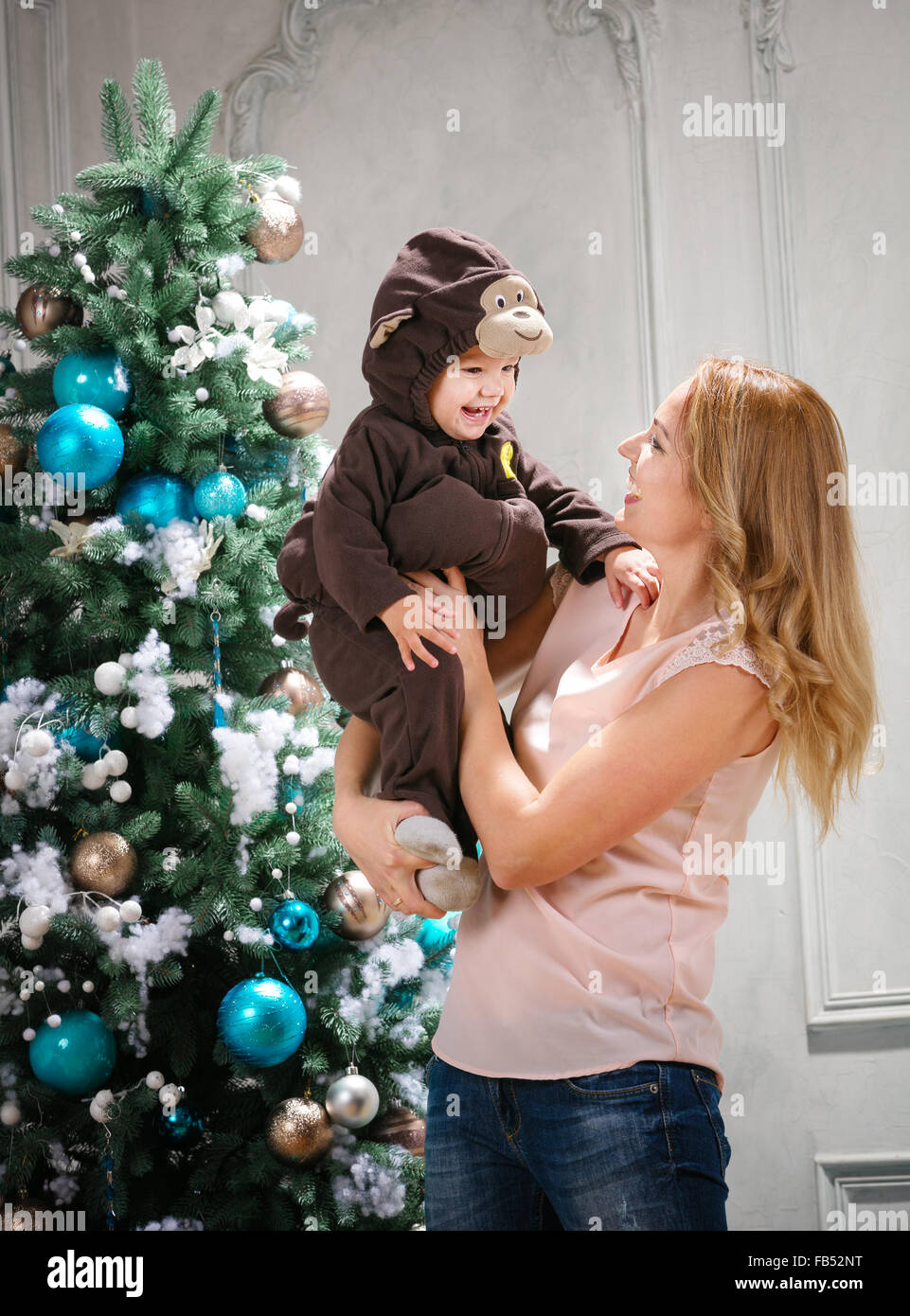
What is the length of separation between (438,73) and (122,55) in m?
0.91

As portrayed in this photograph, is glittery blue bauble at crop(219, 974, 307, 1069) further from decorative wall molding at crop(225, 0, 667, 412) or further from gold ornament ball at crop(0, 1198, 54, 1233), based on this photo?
decorative wall molding at crop(225, 0, 667, 412)

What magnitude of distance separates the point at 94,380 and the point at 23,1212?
57.4 inches

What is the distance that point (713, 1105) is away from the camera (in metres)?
1.28

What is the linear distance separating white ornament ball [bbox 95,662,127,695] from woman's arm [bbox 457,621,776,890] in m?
1.02

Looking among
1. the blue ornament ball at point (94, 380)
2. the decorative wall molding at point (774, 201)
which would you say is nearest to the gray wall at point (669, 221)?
the decorative wall molding at point (774, 201)

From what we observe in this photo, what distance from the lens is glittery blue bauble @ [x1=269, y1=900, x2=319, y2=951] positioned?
6.93 ft

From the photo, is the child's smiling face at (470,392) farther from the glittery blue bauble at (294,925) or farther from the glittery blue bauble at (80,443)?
the glittery blue bauble at (294,925)

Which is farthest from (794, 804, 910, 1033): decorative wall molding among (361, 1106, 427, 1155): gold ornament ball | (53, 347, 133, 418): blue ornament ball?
(53, 347, 133, 418): blue ornament ball

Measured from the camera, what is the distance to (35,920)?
81.3 inches

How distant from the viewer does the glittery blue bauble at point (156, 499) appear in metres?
2.18

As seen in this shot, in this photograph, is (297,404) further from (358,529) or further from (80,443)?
(358,529)

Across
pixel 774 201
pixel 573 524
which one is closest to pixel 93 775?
pixel 573 524

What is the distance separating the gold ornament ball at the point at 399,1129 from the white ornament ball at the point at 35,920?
0.70 m

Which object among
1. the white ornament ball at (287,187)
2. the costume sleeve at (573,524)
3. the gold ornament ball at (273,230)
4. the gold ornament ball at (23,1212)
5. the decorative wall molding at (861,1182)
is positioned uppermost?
the white ornament ball at (287,187)
